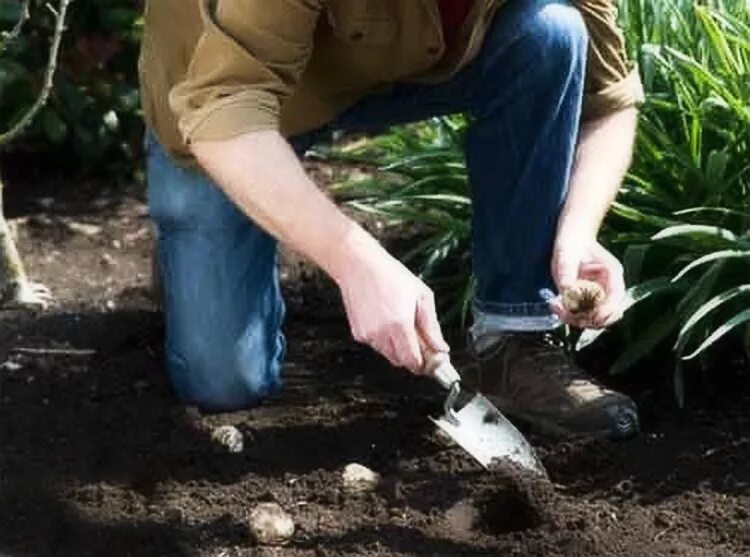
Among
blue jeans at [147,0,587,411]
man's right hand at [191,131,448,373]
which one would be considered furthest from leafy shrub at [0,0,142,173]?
man's right hand at [191,131,448,373]

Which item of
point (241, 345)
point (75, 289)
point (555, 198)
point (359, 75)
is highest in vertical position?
point (359, 75)

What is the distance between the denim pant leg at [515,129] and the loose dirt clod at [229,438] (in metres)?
0.47

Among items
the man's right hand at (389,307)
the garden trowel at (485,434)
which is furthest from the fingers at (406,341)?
the garden trowel at (485,434)

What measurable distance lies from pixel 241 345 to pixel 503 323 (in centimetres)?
48

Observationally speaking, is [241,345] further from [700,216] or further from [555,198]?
[700,216]

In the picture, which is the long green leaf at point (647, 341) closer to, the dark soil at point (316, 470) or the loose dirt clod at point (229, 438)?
the dark soil at point (316, 470)

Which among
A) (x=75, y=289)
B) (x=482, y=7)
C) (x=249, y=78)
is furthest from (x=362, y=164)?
(x=249, y=78)

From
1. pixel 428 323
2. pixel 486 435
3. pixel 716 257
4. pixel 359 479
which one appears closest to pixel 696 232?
pixel 716 257

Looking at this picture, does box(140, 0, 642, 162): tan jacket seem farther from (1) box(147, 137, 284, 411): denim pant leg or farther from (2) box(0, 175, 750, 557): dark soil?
(2) box(0, 175, 750, 557): dark soil

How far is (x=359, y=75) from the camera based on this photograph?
10.7 ft

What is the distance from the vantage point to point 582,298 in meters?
2.93

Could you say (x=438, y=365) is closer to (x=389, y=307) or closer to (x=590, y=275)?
(x=389, y=307)

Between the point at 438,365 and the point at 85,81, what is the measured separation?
2260 mm

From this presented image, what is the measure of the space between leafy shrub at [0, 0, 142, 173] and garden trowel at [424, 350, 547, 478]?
1848 mm
